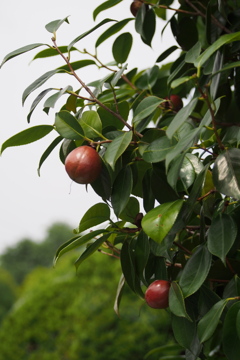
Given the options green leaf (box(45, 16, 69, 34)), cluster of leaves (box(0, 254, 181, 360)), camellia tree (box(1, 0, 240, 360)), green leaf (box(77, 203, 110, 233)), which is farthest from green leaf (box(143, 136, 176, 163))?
cluster of leaves (box(0, 254, 181, 360))

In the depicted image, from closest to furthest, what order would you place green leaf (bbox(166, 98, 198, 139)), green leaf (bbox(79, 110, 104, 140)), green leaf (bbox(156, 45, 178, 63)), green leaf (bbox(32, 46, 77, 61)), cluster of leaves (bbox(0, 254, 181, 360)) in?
green leaf (bbox(166, 98, 198, 139)), green leaf (bbox(79, 110, 104, 140)), green leaf (bbox(32, 46, 77, 61)), green leaf (bbox(156, 45, 178, 63)), cluster of leaves (bbox(0, 254, 181, 360))

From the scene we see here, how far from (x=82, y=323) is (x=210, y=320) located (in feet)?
6.86

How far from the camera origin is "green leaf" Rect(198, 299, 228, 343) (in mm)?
556

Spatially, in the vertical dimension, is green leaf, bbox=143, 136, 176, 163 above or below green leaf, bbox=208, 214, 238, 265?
above

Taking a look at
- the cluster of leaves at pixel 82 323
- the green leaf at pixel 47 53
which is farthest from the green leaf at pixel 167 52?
the cluster of leaves at pixel 82 323

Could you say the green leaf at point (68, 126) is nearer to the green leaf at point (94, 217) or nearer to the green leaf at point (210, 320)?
the green leaf at point (94, 217)

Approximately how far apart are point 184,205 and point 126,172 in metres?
0.08

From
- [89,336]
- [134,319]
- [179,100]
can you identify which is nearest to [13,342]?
[89,336]

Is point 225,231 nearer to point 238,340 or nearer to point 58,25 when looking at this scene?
point 238,340

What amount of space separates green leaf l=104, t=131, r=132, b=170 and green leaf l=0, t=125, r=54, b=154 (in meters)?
0.10

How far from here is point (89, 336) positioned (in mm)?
2502

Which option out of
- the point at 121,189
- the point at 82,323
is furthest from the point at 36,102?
the point at 82,323

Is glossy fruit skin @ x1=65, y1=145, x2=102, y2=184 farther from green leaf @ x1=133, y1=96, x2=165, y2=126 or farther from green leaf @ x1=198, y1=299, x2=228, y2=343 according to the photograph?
green leaf @ x1=198, y1=299, x2=228, y2=343

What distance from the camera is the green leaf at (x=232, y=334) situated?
0.55 metres
